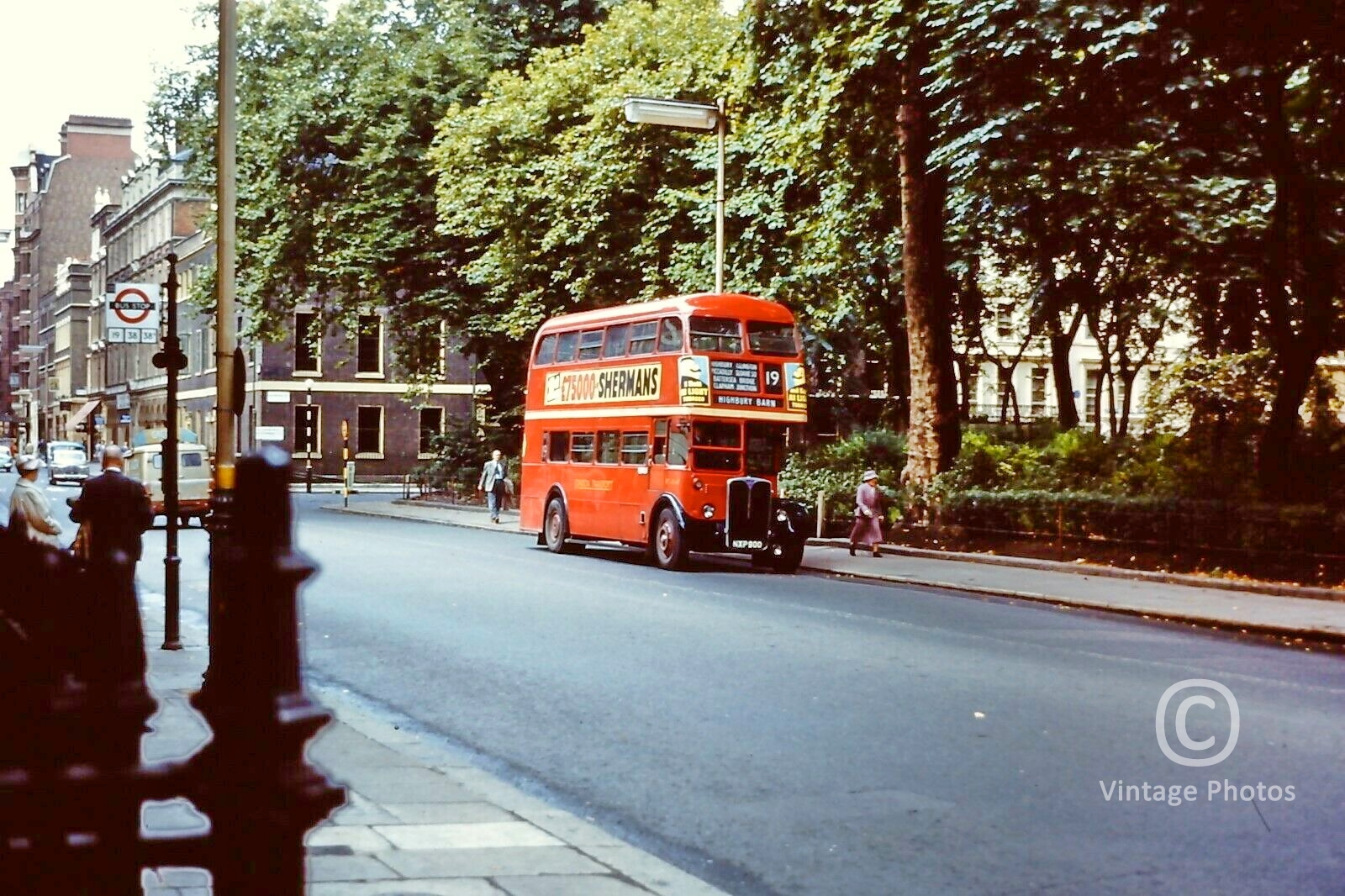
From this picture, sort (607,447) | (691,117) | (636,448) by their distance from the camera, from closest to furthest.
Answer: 1. (636,448)
2. (607,447)
3. (691,117)

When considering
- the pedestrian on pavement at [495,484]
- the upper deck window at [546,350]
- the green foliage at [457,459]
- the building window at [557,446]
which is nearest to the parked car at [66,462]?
the green foliage at [457,459]

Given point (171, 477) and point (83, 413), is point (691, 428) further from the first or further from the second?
point (83, 413)

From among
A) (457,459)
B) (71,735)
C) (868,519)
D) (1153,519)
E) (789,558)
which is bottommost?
(789,558)

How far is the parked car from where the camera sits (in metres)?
59.3

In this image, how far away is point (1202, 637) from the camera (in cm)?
1524

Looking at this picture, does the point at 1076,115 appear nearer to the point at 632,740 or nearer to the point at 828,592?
the point at 828,592

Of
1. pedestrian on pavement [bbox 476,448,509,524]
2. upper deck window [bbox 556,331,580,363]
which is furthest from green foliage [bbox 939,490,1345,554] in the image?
pedestrian on pavement [bbox 476,448,509,524]

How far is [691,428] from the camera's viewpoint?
23391 mm

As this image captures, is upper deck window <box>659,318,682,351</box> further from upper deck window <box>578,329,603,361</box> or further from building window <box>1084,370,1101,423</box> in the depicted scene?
building window <box>1084,370,1101,423</box>

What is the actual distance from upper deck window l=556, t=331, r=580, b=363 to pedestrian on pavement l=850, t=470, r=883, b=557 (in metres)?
6.00

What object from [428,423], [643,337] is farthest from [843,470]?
[428,423]

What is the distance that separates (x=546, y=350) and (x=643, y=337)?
439 cm

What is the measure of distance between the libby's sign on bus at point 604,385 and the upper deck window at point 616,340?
0.27m

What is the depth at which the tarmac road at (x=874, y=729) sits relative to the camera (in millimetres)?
6434
